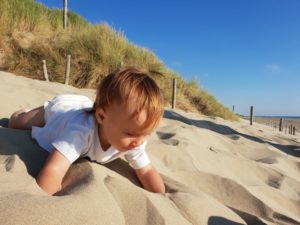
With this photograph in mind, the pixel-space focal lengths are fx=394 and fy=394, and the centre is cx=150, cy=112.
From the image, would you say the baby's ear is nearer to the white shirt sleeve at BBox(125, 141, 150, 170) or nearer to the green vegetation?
the white shirt sleeve at BBox(125, 141, 150, 170)

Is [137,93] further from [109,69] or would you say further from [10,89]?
[109,69]

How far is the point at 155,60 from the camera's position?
11062 millimetres

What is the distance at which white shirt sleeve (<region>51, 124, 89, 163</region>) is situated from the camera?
1.98 metres

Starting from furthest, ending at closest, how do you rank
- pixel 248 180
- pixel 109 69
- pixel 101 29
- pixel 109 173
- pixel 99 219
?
pixel 101 29
pixel 109 69
pixel 248 180
pixel 109 173
pixel 99 219

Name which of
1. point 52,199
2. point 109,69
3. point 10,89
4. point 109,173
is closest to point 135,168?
point 109,173

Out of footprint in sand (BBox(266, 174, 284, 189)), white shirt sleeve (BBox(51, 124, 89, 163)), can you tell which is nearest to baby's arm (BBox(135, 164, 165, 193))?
white shirt sleeve (BBox(51, 124, 89, 163))

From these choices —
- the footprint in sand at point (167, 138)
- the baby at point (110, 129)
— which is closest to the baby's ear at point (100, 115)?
the baby at point (110, 129)

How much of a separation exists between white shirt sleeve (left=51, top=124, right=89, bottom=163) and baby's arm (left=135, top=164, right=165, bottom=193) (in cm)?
37

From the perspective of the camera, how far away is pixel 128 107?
1.88 meters

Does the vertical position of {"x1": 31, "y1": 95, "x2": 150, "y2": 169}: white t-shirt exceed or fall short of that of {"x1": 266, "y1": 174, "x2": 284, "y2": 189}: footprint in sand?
it exceeds it

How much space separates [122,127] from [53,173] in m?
0.39

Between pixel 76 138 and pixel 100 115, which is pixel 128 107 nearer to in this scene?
pixel 100 115

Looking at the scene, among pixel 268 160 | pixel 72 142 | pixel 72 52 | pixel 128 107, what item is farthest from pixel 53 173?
pixel 72 52

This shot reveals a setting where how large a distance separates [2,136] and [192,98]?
9.25m
